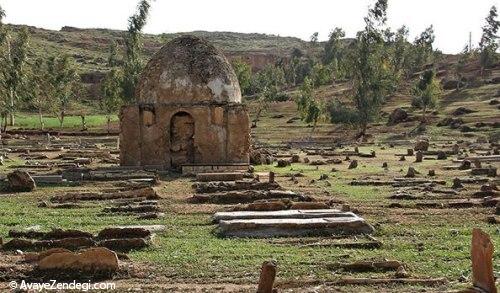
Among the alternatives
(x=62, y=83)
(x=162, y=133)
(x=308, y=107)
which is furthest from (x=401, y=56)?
(x=162, y=133)

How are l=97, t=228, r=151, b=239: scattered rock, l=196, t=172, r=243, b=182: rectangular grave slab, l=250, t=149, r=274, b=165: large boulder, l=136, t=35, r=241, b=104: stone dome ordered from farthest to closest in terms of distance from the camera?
l=250, t=149, r=274, b=165: large boulder < l=136, t=35, r=241, b=104: stone dome < l=196, t=172, r=243, b=182: rectangular grave slab < l=97, t=228, r=151, b=239: scattered rock

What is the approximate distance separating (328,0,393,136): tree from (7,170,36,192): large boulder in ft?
132

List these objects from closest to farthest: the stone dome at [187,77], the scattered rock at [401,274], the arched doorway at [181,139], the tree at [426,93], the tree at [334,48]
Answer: the scattered rock at [401,274]
the stone dome at [187,77]
the arched doorway at [181,139]
the tree at [426,93]
the tree at [334,48]

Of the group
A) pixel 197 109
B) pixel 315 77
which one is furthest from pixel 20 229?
pixel 315 77

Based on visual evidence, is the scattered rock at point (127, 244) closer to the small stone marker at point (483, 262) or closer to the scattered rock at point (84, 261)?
the scattered rock at point (84, 261)

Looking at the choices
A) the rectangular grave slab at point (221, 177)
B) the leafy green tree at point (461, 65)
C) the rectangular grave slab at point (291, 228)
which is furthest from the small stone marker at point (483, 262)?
the leafy green tree at point (461, 65)

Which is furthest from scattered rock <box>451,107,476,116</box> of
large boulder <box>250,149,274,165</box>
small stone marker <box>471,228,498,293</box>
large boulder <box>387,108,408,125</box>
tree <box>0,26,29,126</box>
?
small stone marker <box>471,228,498,293</box>

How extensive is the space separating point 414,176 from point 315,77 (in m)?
66.4

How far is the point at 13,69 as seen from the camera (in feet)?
139

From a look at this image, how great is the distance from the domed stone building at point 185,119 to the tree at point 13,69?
1542 centimetres

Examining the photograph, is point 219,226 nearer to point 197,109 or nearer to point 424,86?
point 197,109

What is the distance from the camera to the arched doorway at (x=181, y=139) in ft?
88.4

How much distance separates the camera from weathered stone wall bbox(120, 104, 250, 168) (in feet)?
86.8

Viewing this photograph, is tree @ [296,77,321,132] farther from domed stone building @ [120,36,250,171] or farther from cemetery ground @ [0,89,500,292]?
domed stone building @ [120,36,250,171]
